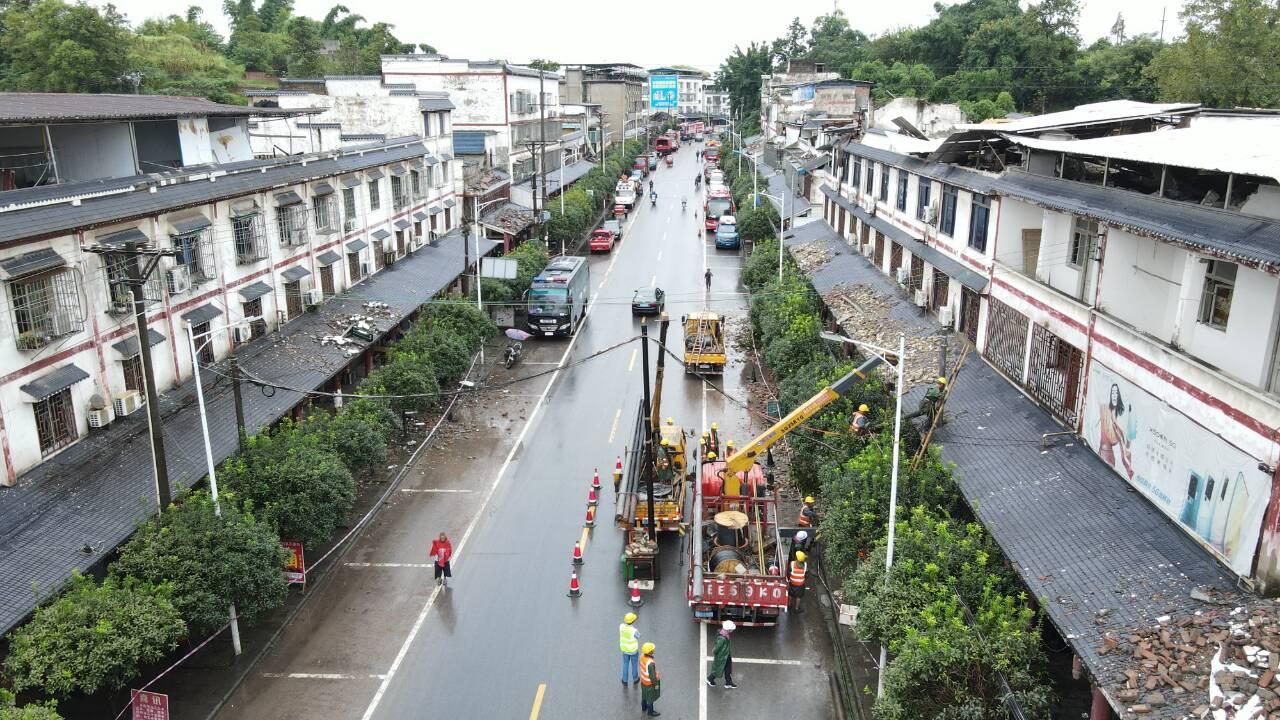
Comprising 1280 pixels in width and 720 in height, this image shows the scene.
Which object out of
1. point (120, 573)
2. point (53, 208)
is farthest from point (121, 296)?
point (120, 573)

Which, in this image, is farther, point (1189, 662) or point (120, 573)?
point (120, 573)

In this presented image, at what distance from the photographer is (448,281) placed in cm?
4159

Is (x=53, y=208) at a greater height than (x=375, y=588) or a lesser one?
greater

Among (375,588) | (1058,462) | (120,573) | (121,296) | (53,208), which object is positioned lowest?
(375,588)

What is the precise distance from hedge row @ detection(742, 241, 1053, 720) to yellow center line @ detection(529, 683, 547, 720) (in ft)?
21.2

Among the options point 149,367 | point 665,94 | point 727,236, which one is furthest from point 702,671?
point 665,94

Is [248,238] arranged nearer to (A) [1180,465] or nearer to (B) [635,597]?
(B) [635,597]

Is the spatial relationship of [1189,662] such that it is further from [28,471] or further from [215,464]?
[28,471]

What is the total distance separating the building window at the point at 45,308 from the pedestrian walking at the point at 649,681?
15097 millimetres

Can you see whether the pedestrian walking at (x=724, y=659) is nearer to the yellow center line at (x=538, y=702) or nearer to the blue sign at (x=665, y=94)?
the yellow center line at (x=538, y=702)

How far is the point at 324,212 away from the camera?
35.3 m

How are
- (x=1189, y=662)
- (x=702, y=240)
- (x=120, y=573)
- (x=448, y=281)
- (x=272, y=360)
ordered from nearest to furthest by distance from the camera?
1. (x=1189, y=662)
2. (x=120, y=573)
3. (x=272, y=360)
4. (x=448, y=281)
5. (x=702, y=240)

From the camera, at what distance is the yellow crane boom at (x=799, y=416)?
20547 millimetres

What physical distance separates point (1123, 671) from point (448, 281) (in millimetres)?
34517
